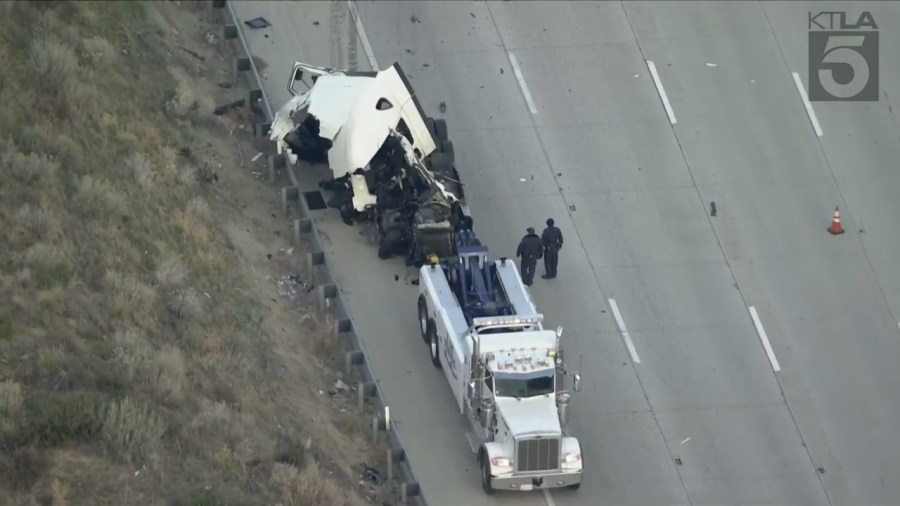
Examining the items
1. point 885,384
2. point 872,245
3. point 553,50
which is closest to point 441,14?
point 553,50

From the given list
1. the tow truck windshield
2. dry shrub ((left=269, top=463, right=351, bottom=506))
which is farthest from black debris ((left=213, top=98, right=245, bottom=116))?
dry shrub ((left=269, top=463, right=351, bottom=506))

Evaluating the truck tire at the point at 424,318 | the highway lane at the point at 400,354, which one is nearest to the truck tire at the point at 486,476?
the highway lane at the point at 400,354

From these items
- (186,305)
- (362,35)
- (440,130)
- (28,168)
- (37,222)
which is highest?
(362,35)

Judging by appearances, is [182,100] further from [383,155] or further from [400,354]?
[400,354]

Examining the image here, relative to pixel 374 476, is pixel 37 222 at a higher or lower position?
higher

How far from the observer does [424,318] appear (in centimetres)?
3669

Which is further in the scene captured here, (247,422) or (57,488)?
(247,422)

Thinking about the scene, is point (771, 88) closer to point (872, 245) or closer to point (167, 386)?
point (872, 245)

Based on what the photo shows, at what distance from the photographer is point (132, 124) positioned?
3947 centimetres

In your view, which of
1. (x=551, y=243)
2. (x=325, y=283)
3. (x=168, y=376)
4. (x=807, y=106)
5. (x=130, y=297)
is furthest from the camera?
(x=807, y=106)

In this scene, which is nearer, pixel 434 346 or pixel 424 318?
pixel 434 346

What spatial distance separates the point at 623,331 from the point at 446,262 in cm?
340

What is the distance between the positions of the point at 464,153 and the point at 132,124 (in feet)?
21.9

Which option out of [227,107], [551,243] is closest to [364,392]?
[551,243]
